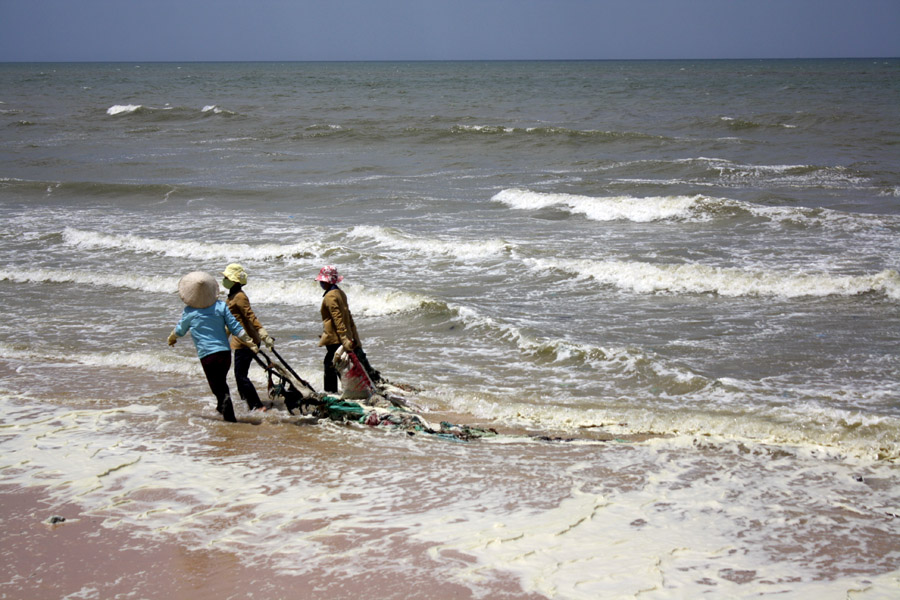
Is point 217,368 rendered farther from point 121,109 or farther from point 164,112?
point 121,109

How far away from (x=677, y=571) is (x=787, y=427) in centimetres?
309

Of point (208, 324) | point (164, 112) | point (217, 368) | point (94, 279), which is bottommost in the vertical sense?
point (94, 279)

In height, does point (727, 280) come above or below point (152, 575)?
above

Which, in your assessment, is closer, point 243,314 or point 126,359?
point 243,314

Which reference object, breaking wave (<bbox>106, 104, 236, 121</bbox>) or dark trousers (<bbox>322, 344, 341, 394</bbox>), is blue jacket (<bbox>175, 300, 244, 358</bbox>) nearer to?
dark trousers (<bbox>322, 344, 341, 394</bbox>)

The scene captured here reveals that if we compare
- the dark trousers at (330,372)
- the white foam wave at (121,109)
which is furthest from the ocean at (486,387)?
the white foam wave at (121,109)

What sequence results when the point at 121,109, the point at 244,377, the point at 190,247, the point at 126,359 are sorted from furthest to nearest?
the point at 121,109
the point at 190,247
the point at 126,359
the point at 244,377

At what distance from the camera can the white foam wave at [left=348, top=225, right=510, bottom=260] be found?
1423cm

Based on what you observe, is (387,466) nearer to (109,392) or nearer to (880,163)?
(109,392)

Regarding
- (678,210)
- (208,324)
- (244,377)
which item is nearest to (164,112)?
(678,210)

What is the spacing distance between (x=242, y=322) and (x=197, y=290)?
624 millimetres

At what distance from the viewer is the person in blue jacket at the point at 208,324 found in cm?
642

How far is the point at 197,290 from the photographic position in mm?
6410

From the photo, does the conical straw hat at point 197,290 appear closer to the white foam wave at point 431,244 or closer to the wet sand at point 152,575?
the wet sand at point 152,575
